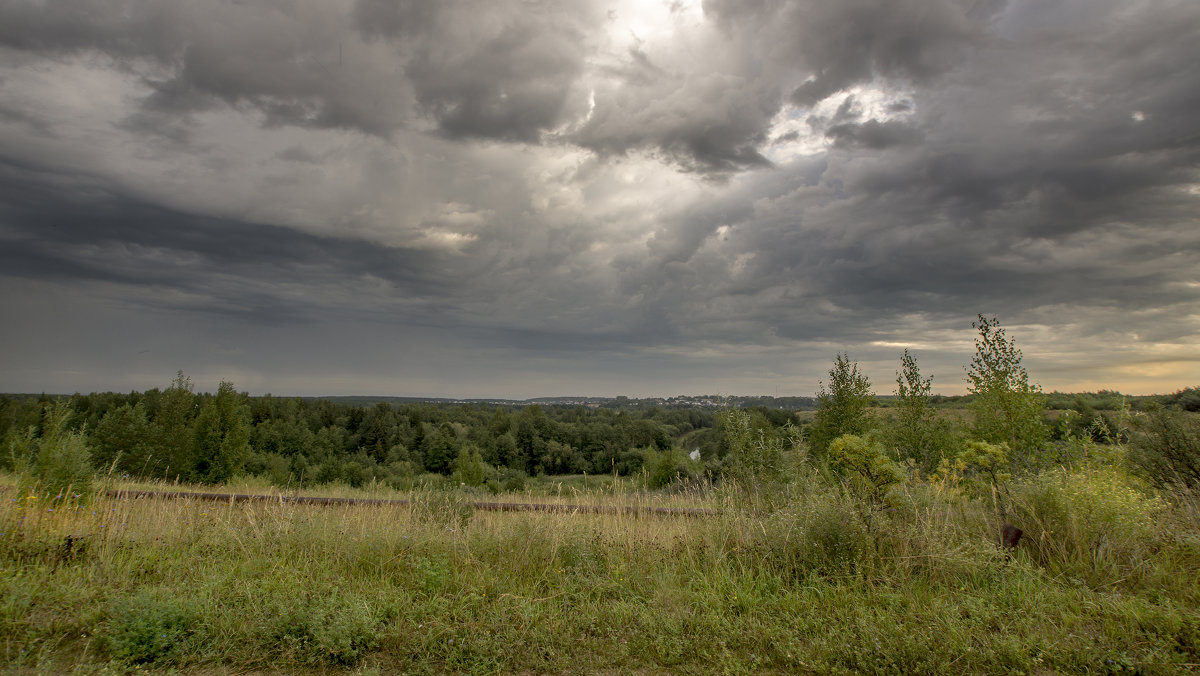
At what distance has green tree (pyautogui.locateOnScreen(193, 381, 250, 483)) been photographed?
32.8 m

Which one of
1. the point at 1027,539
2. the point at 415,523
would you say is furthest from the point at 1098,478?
the point at 415,523

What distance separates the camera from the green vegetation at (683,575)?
4.34 metres

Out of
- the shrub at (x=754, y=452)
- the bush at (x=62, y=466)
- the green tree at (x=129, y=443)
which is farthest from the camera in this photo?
the green tree at (x=129, y=443)

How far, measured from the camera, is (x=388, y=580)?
19.4ft

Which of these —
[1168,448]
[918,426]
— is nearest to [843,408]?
[918,426]

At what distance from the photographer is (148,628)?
4438 mm

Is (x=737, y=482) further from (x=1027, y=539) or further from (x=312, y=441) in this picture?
(x=312, y=441)

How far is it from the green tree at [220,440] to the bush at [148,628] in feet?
112

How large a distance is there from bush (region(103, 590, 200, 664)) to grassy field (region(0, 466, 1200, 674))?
2 centimetres

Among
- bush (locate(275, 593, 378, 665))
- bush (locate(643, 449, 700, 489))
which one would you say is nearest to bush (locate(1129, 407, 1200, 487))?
bush (locate(275, 593, 378, 665))

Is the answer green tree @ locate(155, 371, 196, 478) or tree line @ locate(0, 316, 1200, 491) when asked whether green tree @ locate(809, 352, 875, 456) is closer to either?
tree line @ locate(0, 316, 1200, 491)

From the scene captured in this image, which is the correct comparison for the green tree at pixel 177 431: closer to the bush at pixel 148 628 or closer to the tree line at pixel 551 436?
the tree line at pixel 551 436

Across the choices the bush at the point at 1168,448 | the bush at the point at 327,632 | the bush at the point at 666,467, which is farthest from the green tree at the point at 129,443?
the bush at the point at 1168,448

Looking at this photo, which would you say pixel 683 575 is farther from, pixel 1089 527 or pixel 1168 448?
pixel 1168 448
